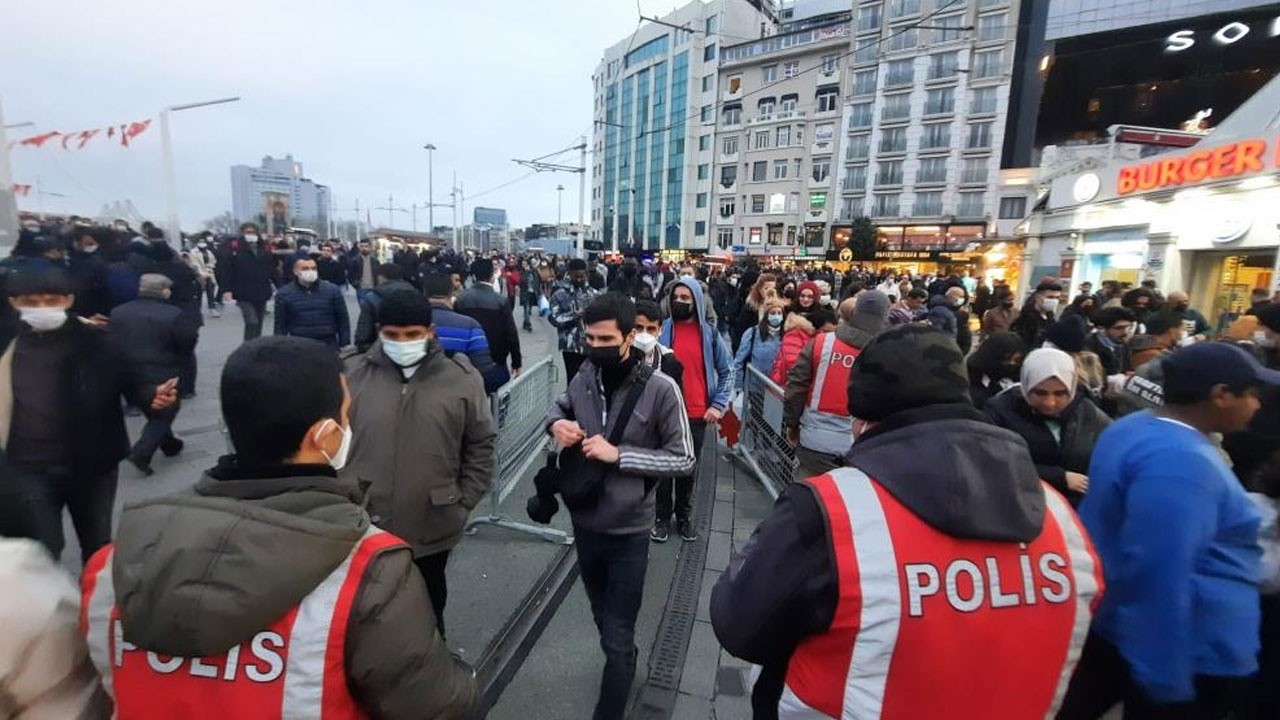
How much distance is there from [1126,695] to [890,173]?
47683 mm

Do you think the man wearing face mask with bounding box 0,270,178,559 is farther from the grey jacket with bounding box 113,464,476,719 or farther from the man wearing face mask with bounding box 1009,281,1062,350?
the man wearing face mask with bounding box 1009,281,1062,350

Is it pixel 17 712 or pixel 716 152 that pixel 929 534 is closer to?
pixel 17 712

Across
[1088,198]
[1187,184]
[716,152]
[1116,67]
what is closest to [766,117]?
[716,152]

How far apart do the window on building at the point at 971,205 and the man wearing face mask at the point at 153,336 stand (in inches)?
1818

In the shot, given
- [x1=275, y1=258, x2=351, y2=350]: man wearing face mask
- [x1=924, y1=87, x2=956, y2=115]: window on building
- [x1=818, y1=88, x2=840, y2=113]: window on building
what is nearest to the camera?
[x1=275, y1=258, x2=351, y2=350]: man wearing face mask

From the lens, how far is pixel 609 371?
8.67ft

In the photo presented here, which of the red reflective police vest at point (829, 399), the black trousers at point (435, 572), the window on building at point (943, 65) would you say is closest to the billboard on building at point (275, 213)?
the window on building at point (943, 65)

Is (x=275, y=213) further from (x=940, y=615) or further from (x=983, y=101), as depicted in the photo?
(x=940, y=615)

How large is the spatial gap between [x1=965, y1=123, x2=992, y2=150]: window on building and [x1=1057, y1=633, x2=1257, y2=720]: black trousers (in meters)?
46.6

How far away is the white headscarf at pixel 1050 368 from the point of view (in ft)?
9.19

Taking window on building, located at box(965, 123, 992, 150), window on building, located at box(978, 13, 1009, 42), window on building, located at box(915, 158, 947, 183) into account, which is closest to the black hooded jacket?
window on building, located at box(915, 158, 947, 183)

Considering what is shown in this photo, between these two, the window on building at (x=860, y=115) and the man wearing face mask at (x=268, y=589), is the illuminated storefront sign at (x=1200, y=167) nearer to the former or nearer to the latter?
the man wearing face mask at (x=268, y=589)

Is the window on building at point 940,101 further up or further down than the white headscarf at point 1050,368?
further up

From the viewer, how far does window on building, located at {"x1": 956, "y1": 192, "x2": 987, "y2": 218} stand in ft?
134
